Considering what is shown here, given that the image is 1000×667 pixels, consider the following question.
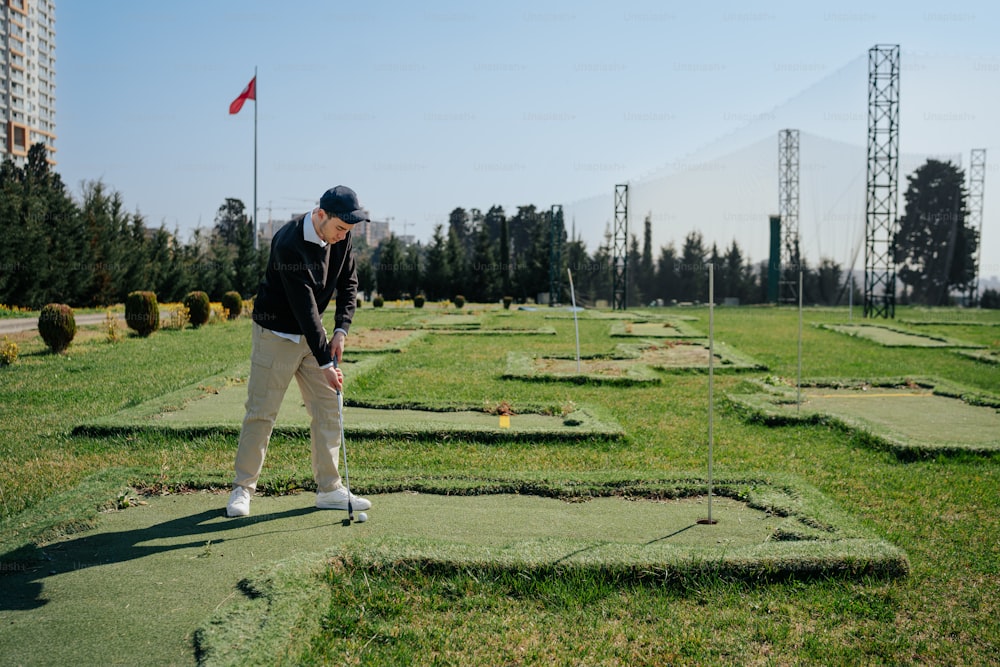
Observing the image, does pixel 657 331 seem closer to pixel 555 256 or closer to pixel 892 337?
pixel 892 337

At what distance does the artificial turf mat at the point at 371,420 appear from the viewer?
652 cm

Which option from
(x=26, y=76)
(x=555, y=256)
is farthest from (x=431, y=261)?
(x=26, y=76)

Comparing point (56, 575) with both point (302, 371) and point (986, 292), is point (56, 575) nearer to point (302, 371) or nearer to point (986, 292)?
point (302, 371)

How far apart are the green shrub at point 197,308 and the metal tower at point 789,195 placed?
112 ft

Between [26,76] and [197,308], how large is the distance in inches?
2886

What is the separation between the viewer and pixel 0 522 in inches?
155

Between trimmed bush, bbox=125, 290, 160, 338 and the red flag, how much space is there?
61.9 ft

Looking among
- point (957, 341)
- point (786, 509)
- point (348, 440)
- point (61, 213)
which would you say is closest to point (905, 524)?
point (786, 509)

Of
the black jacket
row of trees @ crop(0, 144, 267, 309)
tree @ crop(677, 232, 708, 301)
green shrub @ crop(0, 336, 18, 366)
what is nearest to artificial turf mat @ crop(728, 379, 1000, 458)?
the black jacket

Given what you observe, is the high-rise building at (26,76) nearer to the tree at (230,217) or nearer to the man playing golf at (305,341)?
the tree at (230,217)

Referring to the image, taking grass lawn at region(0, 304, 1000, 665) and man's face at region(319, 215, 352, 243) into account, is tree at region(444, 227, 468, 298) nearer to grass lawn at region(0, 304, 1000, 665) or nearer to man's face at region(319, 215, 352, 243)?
grass lawn at region(0, 304, 1000, 665)

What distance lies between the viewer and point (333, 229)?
4039mm

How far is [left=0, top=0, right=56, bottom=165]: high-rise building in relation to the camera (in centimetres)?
7088

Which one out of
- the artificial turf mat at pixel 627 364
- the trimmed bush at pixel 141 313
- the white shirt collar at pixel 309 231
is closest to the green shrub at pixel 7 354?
the trimmed bush at pixel 141 313
